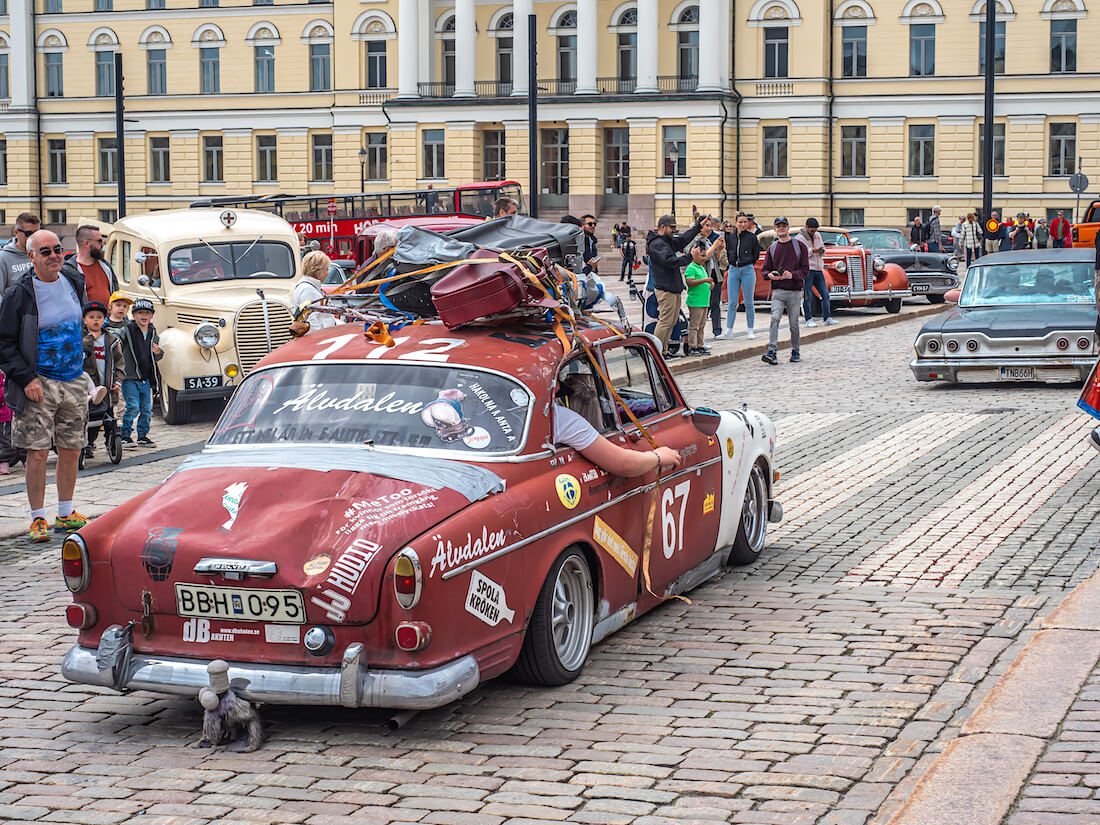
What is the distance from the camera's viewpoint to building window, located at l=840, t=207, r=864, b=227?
70375 mm

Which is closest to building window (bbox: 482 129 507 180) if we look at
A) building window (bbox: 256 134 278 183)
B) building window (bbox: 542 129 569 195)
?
building window (bbox: 542 129 569 195)

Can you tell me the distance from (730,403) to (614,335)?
390 inches

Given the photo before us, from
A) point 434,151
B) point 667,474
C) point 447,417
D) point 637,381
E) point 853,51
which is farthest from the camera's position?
point 434,151

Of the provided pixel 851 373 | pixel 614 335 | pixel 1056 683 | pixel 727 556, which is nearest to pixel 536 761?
pixel 1056 683

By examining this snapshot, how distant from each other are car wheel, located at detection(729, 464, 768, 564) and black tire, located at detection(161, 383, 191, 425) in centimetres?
895

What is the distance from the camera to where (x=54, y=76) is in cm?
8212

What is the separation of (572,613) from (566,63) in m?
70.0

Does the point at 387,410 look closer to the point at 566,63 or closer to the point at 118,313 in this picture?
the point at 118,313

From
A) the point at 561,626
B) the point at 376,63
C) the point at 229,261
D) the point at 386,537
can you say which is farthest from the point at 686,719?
the point at 376,63

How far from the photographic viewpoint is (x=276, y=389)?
23.9 feet

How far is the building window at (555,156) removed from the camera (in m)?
73.1

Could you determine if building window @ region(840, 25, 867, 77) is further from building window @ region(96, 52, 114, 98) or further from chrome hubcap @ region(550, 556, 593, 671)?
chrome hubcap @ region(550, 556, 593, 671)

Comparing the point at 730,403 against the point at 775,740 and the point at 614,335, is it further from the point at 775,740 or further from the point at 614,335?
the point at 775,740

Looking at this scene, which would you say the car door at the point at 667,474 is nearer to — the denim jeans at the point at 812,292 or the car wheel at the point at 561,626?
the car wheel at the point at 561,626
